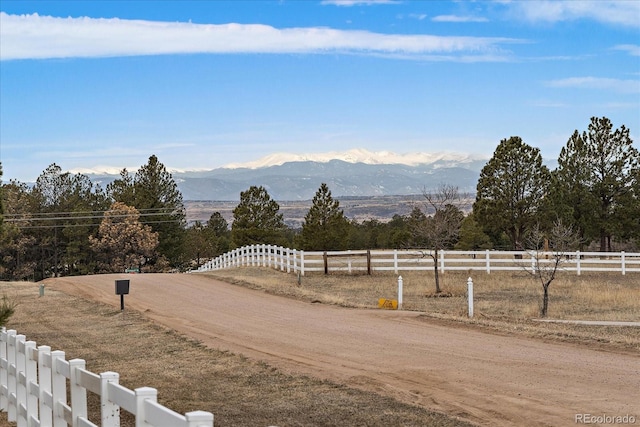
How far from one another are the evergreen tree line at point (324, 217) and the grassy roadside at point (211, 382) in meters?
16.0

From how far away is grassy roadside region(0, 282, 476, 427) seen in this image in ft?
34.5

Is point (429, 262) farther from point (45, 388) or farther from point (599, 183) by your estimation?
point (45, 388)

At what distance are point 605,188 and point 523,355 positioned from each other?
35807mm

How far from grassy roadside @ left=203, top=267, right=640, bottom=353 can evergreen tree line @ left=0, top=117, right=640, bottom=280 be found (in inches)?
109

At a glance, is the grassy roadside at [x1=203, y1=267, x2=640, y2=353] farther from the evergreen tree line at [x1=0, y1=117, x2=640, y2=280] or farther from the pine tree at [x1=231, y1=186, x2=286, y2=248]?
the pine tree at [x1=231, y1=186, x2=286, y2=248]

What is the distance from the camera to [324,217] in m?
62.3

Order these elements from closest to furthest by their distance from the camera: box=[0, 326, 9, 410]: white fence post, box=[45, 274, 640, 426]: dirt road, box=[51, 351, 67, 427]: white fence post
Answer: box=[51, 351, 67, 427]: white fence post → box=[0, 326, 9, 410]: white fence post → box=[45, 274, 640, 426]: dirt road

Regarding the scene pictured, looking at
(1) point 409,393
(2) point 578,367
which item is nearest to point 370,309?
(2) point 578,367

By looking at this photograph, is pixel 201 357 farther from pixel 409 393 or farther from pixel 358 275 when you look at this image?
pixel 358 275

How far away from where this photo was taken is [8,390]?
10.7 m

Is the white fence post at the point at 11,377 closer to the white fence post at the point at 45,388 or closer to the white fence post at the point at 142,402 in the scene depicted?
the white fence post at the point at 45,388

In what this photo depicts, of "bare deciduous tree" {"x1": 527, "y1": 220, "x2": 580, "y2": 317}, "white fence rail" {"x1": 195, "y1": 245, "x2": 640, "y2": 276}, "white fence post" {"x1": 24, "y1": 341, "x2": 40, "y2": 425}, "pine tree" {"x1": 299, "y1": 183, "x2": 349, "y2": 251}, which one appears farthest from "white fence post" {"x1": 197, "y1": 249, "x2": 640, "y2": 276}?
"white fence post" {"x1": 24, "y1": 341, "x2": 40, "y2": 425}

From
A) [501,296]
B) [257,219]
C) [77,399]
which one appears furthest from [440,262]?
[257,219]

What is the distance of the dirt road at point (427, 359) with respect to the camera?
11.0 m
